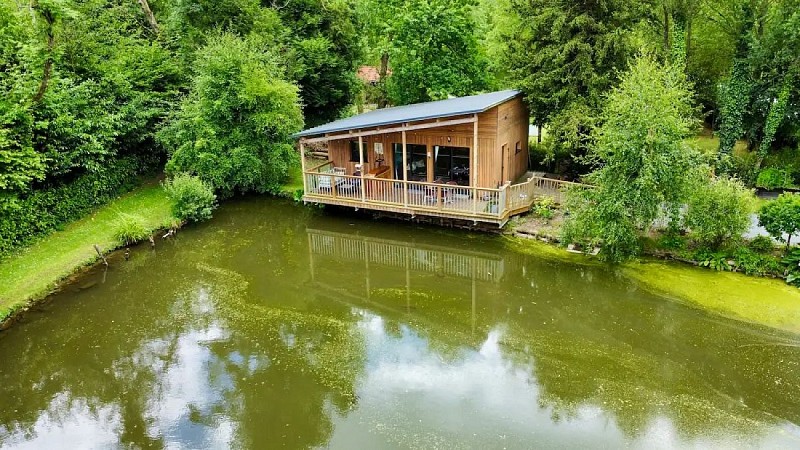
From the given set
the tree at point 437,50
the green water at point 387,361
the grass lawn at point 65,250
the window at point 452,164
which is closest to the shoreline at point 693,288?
the grass lawn at point 65,250

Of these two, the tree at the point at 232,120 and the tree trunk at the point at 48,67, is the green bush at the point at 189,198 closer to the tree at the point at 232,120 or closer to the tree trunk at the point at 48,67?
the tree at the point at 232,120

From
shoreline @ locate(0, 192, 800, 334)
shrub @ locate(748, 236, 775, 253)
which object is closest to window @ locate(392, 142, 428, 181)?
shoreline @ locate(0, 192, 800, 334)

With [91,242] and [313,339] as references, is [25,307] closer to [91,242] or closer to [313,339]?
[91,242]

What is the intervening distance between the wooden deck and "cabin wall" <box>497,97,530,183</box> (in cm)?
141

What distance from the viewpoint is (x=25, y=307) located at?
13859 millimetres

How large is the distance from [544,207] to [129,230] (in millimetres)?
13071

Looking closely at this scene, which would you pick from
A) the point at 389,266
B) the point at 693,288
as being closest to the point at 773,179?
the point at 693,288

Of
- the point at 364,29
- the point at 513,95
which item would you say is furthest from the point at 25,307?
the point at 364,29

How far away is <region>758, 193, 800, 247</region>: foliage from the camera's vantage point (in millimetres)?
13812

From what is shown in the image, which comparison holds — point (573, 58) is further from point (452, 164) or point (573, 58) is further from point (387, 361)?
point (387, 361)

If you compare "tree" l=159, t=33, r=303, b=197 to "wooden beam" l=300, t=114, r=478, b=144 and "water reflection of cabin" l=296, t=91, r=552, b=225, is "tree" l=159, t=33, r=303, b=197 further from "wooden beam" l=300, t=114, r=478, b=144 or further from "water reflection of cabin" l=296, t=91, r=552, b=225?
"wooden beam" l=300, t=114, r=478, b=144

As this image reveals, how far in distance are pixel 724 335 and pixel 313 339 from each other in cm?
888

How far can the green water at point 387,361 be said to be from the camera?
31.9ft

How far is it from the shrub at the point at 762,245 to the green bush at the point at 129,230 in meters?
17.7
